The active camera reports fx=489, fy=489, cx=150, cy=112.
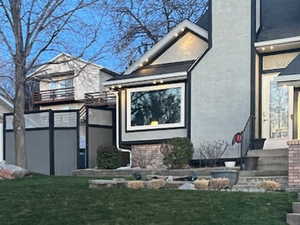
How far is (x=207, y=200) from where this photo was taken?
7.40 m

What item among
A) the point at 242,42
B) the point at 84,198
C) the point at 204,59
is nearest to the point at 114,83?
the point at 204,59

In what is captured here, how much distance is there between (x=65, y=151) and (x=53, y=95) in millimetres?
16405

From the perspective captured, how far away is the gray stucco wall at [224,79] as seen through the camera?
14.0 metres

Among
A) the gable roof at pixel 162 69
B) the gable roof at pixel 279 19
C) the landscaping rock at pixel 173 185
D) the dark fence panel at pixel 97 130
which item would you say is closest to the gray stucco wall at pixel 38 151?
the dark fence panel at pixel 97 130

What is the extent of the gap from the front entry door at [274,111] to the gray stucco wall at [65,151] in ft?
25.4

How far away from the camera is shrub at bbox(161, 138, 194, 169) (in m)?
Answer: 13.7

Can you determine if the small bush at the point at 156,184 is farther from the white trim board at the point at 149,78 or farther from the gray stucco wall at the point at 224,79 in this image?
the white trim board at the point at 149,78

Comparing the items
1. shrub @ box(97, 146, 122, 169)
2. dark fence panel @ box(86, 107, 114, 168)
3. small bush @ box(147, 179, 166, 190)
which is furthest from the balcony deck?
small bush @ box(147, 179, 166, 190)

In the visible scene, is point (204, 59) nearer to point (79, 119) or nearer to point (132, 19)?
point (79, 119)

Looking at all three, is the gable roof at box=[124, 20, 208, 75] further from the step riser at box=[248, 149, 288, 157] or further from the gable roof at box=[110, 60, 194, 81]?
the step riser at box=[248, 149, 288, 157]

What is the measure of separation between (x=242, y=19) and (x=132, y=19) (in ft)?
36.3

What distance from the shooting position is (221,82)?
14.3 meters

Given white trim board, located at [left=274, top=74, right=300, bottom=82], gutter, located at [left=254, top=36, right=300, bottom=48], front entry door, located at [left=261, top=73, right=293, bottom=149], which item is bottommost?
front entry door, located at [left=261, top=73, right=293, bottom=149]

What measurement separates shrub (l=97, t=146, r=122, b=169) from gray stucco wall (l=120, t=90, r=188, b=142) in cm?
56
